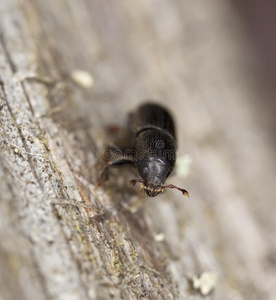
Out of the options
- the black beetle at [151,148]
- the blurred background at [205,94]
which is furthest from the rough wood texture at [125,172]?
the black beetle at [151,148]

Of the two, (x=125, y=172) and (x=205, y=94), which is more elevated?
(x=205, y=94)

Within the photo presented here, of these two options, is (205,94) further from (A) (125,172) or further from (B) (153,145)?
(A) (125,172)

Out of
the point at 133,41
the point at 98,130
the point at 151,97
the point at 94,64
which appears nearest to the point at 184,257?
the point at 98,130

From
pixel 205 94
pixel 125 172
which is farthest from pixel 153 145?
pixel 205 94

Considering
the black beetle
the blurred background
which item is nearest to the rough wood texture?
the blurred background

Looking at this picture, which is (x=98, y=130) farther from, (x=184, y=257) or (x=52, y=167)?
(x=184, y=257)

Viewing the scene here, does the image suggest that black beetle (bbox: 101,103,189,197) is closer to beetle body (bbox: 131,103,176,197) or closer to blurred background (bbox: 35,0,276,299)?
beetle body (bbox: 131,103,176,197)
